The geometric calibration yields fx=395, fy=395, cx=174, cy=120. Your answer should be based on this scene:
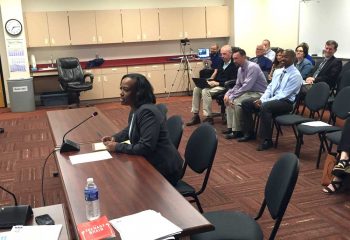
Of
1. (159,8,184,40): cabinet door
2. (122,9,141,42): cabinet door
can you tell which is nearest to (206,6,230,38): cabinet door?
(159,8,184,40): cabinet door

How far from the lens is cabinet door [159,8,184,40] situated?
29.8 ft

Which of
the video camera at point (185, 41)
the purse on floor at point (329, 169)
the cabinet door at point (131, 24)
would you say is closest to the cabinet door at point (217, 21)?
the video camera at point (185, 41)

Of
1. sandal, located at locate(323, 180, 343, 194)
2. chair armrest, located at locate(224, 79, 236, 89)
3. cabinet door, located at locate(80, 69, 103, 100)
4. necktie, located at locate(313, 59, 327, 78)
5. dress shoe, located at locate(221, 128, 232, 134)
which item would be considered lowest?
sandal, located at locate(323, 180, 343, 194)

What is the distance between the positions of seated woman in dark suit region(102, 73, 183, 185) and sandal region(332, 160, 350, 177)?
1.52 metres

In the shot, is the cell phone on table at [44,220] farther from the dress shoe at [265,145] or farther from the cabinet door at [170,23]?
the cabinet door at [170,23]

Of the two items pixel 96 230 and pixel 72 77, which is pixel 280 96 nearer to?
pixel 96 230

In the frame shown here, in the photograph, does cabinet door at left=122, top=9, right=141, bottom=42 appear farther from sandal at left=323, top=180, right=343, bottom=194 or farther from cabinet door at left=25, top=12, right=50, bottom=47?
sandal at left=323, top=180, right=343, bottom=194

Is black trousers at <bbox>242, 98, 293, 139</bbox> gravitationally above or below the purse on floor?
above

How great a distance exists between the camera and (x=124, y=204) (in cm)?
185

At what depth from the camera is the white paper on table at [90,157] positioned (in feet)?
8.31

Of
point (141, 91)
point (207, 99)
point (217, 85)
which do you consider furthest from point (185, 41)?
point (141, 91)

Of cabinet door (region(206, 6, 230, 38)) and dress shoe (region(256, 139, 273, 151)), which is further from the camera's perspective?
cabinet door (region(206, 6, 230, 38))

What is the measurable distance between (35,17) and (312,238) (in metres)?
7.34

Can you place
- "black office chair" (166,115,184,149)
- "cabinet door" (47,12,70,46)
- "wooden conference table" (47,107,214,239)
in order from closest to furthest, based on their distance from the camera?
"wooden conference table" (47,107,214,239) < "black office chair" (166,115,184,149) < "cabinet door" (47,12,70,46)
